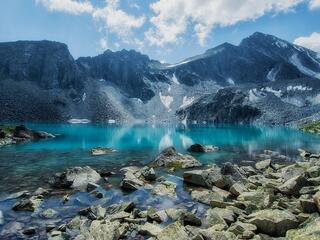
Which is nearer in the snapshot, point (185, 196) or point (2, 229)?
point (2, 229)

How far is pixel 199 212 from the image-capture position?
22.7m

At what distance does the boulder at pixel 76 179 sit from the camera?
3041cm

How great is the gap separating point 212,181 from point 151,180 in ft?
21.0

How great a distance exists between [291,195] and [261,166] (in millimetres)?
16698

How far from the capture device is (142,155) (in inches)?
2157

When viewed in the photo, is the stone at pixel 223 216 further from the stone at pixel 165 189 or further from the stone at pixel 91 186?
the stone at pixel 91 186

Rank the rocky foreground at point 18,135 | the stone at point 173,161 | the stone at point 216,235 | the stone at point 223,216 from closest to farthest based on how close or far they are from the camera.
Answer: the stone at point 216,235, the stone at point 223,216, the stone at point 173,161, the rocky foreground at point 18,135

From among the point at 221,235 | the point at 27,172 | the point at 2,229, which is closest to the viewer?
the point at 221,235

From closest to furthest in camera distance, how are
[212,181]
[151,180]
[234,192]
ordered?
[234,192] → [212,181] → [151,180]

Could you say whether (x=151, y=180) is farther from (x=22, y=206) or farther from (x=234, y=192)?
(x=22, y=206)

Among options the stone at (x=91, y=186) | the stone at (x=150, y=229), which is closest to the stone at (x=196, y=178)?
the stone at (x=91, y=186)

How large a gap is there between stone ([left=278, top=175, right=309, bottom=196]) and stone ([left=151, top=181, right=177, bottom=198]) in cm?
812

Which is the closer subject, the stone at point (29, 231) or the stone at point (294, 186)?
the stone at point (29, 231)

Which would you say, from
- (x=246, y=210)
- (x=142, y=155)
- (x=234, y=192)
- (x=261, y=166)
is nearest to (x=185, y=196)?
(x=234, y=192)
